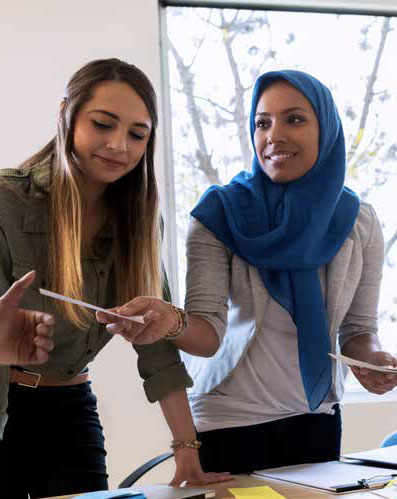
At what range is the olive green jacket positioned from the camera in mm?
1555

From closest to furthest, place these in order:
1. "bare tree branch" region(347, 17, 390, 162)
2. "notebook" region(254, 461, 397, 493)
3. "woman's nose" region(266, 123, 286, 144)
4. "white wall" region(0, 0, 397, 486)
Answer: "notebook" region(254, 461, 397, 493) < "woman's nose" region(266, 123, 286, 144) < "white wall" region(0, 0, 397, 486) < "bare tree branch" region(347, 17, 390, 162)

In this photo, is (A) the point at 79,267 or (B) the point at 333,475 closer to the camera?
(B) the point at 333,475

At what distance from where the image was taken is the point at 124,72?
5.51ft

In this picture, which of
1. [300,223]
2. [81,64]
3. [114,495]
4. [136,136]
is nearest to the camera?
[114,495]

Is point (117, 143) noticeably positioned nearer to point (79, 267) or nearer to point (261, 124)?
point (79, 267)

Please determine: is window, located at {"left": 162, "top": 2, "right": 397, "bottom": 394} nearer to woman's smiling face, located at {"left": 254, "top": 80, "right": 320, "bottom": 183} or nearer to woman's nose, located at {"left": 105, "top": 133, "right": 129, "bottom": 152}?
woman's smiling face, located at {"left": 254, "top": 80, "right": 320, "bottom": 183}

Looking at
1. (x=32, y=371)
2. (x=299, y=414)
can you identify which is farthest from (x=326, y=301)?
(x=32, y=371)

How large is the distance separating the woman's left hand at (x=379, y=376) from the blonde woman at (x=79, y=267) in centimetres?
40

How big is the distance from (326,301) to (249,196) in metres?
0.33

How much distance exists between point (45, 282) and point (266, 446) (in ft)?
2.01

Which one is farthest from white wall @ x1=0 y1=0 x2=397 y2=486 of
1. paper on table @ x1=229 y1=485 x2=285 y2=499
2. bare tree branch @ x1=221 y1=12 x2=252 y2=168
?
paper on table @ x1=229 y1=485 x2=285 y2=499

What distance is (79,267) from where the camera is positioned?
1.59m

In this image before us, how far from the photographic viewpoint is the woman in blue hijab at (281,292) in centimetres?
169

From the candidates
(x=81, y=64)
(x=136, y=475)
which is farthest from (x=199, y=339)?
(x=81, y=64)
